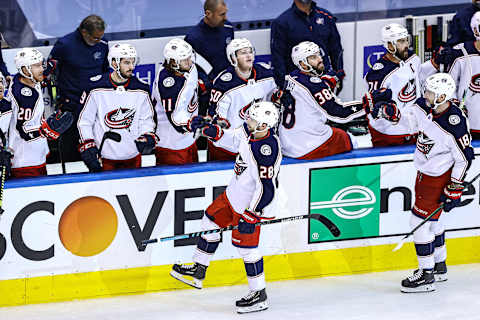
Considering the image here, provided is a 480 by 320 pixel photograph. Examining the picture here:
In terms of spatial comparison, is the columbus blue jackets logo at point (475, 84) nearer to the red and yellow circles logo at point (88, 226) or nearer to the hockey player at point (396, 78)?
the hockey player at point (396, 78)

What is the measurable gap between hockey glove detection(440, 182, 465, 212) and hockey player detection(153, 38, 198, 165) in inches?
72.2

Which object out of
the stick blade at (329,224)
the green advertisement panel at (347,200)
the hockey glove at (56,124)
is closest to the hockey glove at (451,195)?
the green advertisement panel at (347,200)

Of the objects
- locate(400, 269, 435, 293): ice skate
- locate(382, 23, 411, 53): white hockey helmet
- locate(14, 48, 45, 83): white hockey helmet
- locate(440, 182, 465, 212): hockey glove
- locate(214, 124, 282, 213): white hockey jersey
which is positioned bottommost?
locate(400, 269, 435, 293): ice skate

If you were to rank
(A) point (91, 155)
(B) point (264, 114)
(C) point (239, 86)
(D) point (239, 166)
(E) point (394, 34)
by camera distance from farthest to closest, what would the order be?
(E) point (394, 34) < (C) point (239, 86) < (A) point (91, 155) < (D) point (239, 166) < (B) point (264, 114)

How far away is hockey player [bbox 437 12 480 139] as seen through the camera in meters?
7.46

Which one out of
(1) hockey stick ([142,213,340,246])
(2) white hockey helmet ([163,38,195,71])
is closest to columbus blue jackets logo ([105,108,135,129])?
(2) white hockey helmet ([163,38,195,71])

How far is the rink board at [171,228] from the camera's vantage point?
6105 millimetres

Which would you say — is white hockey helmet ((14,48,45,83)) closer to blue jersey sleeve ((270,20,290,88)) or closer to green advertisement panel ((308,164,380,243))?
green advertisement panel ((308,164,380,243))

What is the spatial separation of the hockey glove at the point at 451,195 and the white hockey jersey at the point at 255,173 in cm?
116

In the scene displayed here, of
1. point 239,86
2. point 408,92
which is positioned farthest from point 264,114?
point 408,92

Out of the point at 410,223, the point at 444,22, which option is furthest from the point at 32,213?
the point at 444,22

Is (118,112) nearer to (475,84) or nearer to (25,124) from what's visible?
(25,124)

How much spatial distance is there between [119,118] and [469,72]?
2786mm

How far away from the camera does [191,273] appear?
20.5 feet
